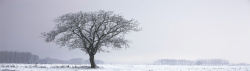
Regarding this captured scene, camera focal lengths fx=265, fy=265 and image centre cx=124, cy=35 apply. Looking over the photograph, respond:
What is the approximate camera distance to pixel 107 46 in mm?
42875

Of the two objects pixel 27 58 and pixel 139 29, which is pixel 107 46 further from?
pixel 27 58

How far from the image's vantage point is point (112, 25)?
142 feet

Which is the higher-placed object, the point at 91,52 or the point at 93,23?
the point at 93,23

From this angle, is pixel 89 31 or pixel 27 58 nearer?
pixel 89 31

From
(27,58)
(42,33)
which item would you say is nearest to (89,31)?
(42,33)

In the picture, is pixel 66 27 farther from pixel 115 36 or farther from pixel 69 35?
pixel 115 36

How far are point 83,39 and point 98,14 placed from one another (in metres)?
4.69

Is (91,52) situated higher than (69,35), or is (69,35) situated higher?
(69,35)

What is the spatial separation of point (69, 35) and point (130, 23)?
10009mm

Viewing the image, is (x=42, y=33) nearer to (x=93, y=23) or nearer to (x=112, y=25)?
(x=93, y=23)

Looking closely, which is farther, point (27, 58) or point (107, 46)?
point (27, 58)

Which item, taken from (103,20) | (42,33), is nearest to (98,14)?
(103,20)

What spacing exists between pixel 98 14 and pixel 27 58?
471ft

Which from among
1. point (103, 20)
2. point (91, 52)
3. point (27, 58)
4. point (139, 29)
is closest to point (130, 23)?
point (139, 29)
